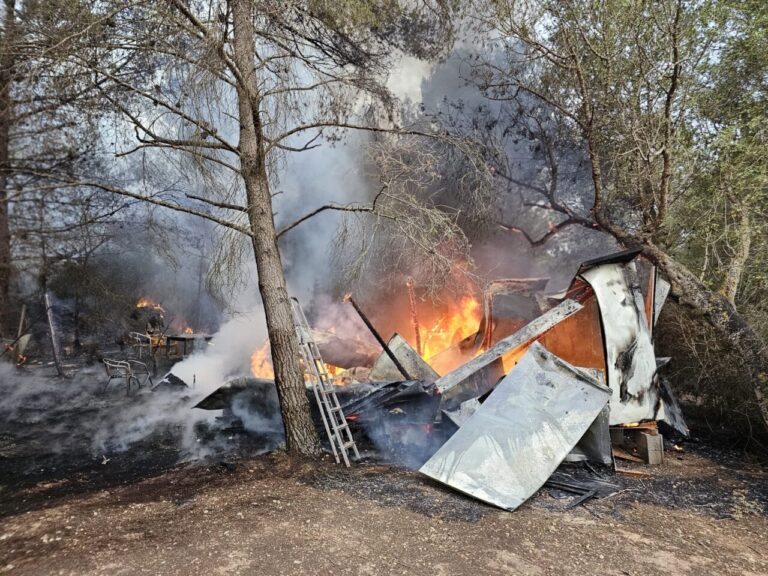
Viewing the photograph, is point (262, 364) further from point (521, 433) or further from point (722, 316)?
point (722, 316)

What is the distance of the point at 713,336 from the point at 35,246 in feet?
50.2

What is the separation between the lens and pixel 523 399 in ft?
18.1

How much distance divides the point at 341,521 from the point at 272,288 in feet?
10.7

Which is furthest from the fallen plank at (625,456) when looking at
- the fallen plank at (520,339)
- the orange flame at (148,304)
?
the orange flame at (148,304)

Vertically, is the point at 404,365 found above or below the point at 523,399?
above

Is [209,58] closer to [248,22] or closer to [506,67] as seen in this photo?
[248,22]

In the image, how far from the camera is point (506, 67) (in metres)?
11.2

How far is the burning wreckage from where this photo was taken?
5031 millimetres

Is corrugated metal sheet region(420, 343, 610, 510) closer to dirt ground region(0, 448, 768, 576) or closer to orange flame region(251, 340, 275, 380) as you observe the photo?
dirt ground region(0, 448, 768, 576)

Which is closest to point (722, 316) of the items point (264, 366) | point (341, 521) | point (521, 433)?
point (521, 433)

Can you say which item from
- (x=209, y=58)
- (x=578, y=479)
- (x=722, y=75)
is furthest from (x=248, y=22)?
(x=722, y=75)

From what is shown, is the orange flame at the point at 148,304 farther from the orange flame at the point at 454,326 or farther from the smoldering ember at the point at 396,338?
the orange flame at the point at 454,326

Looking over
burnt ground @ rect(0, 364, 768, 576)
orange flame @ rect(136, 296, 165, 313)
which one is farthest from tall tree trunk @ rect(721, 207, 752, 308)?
orange flame @ rect(136, 296, 165, 313)

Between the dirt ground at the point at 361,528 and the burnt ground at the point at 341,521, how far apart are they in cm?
2
